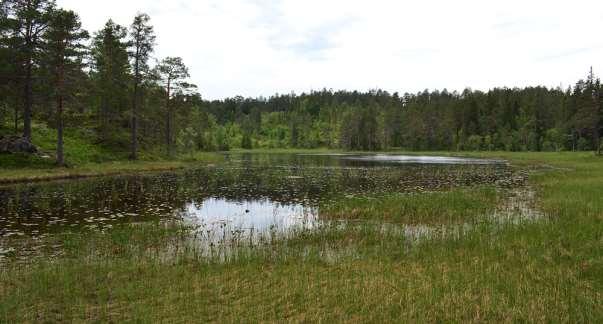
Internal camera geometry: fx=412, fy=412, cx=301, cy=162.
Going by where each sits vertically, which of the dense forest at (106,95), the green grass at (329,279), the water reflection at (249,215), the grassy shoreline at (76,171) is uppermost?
the dense forest at (106,95)

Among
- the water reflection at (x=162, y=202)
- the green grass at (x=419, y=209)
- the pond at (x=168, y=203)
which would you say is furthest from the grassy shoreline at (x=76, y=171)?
the green grass at (x=419, y=209)

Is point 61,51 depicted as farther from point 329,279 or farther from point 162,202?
point 329,279

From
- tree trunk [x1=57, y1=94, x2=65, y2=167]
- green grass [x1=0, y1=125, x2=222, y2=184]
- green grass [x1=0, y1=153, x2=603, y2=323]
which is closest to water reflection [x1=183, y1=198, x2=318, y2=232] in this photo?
green grass [x1=0, y1=153, x2=603, y2=323]

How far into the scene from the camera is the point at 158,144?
72.0 meters

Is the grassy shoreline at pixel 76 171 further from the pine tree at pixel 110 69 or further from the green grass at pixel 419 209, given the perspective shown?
the green grass at pixel 419 209

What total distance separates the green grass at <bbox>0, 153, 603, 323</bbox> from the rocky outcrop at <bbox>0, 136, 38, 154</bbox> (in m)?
31.2

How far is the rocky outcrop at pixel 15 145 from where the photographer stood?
4009cm

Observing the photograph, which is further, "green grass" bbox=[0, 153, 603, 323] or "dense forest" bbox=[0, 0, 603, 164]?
"dense forest" bbox=[0, 0, 603, 164]

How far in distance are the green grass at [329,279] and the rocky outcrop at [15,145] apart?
1228 inches

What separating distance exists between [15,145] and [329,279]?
42102 millimetres

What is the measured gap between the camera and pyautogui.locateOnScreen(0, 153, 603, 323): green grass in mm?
8422

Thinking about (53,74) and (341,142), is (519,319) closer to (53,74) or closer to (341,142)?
(53,74)

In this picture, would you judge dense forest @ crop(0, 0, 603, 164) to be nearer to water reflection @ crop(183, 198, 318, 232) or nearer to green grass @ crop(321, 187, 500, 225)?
water reflection @ crop(183, 198, 318, 232)

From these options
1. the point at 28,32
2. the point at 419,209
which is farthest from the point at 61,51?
the point at 419,209
